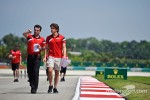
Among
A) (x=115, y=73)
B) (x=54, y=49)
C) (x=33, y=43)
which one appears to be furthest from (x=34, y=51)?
(x=115, y=73)

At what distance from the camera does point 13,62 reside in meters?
21.5

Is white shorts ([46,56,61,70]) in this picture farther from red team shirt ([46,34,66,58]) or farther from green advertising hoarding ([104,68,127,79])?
green advertising hoarding ([104,68,127,79])

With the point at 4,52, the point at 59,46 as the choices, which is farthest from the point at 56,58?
the point at 4,52

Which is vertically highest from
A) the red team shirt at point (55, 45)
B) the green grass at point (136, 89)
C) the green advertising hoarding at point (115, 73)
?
the red team shirt at point (55, 45)

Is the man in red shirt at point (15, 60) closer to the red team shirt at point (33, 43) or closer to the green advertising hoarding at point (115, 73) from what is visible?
the green advertising hoarding at point (115, 73)

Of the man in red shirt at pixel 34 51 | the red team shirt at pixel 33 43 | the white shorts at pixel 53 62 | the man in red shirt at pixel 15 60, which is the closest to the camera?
the white shorts at pixel 53 62

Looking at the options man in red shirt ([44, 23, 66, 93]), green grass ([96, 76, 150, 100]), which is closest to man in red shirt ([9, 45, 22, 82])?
green grass ([96, 76, 150, 100])

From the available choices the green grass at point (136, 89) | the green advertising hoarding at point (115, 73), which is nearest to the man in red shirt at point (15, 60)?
the green grass at point (136, 89)

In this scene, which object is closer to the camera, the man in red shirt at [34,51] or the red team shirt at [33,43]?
the man in red shirt at [34,51]

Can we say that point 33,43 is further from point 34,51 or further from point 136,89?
point 136,89

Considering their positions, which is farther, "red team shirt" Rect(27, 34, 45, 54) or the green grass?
"red team shirt" Rect(27, 34, 45, 54)

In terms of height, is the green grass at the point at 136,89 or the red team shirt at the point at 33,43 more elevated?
the red team shirt at the point at 33,43

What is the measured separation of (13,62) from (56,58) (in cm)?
960

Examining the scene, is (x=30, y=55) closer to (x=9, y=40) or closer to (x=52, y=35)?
(x=52, y=35)
